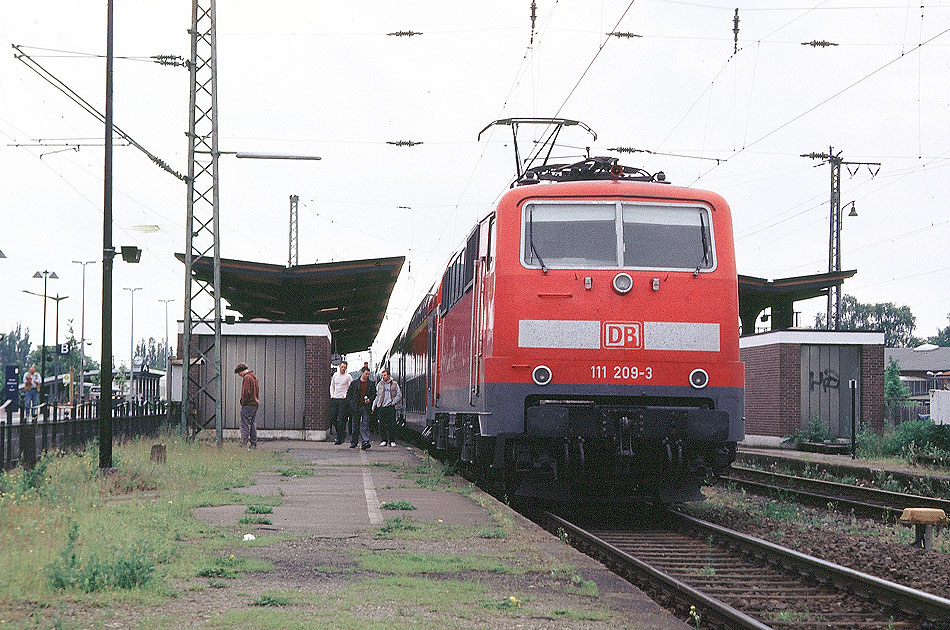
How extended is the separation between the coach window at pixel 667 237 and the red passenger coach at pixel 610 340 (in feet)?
0.03

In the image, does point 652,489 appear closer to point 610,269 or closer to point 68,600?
point 610,269

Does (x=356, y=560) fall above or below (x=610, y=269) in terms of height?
below

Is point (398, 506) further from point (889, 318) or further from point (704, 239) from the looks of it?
point (889, 318)

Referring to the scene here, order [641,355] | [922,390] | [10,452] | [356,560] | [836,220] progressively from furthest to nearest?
[922,390] → [836,220] → [10,452] → [641,355] → [356,560]

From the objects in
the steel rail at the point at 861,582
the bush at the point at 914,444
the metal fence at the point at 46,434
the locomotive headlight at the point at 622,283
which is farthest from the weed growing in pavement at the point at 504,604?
the bush at the point at 914,444

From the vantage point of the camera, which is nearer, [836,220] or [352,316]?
[836,220]

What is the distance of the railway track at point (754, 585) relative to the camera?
21.7 ft

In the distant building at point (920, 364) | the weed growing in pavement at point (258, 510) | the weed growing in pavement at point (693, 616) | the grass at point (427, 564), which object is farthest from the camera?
the distant building at point (920, 364)

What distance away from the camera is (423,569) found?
772cm

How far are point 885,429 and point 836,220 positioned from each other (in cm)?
978

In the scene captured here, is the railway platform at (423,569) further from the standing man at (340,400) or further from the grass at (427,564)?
the standing man at (340,400)

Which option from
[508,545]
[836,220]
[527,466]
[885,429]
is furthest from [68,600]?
[836,220]

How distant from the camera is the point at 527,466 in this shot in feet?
36.6

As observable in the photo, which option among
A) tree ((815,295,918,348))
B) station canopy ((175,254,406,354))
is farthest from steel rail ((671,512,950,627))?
tree ((815,295,918,348))
